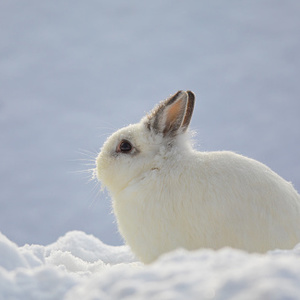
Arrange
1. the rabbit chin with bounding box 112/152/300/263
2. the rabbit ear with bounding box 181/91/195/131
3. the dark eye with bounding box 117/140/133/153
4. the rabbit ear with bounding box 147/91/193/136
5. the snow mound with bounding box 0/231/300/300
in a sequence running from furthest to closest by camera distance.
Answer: the rabbit ear with bounding box 181/91/195/131
the dark eye with bounding box 117/140/133/153
the rabbit ear with bounding box 147/91/193/136
the rabbit chin with bounding box 112/152/300/263
the snow mound with bounding box 0/231/300/300

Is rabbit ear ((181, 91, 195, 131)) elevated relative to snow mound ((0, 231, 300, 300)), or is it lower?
elevated

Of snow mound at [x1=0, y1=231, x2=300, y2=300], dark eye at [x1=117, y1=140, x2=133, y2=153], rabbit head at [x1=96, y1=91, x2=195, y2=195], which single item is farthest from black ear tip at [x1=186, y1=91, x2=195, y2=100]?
snow mound at [x1=0, y1=231, x2=300, y2=300]

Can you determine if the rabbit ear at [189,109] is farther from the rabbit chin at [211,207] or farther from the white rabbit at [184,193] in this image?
the rabbit chin at [211,207]

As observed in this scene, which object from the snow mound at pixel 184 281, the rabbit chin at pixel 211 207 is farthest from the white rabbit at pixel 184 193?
the snow mound at pixel 184 281

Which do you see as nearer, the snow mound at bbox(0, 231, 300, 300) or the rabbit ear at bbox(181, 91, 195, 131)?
the snow mound at bbox(0, 231, 300, 300)

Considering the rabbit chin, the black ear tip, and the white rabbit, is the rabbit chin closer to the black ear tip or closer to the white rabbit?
the white rabbit

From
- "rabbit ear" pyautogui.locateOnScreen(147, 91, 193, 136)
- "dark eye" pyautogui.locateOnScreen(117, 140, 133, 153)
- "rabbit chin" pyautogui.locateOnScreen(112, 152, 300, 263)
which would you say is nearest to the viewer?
"rabbit chin" pyautogui.locateOnScreen(112, 152, 300, 263)

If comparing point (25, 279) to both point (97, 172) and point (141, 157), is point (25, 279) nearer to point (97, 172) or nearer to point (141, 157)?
point (141, 157)

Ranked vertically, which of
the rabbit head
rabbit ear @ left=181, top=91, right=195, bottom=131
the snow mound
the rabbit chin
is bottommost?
the snow mound
